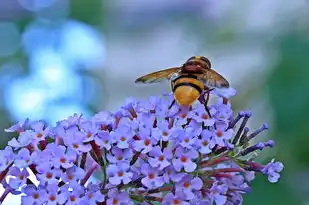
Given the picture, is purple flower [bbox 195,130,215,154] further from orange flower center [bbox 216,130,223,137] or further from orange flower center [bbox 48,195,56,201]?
orange flower center [bbox 48,195,56,201]

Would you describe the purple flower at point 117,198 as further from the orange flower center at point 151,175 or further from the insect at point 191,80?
the insect at point 191,80

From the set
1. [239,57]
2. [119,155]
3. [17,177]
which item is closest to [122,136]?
[119,155]

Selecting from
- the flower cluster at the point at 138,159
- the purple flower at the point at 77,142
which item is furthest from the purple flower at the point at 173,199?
the purple flower at the point at 77,142

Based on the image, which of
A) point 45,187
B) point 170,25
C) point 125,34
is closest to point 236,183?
point 45,187

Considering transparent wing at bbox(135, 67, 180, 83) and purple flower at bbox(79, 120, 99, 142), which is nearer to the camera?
purple flower at bbox(79, 120, 99, 142)

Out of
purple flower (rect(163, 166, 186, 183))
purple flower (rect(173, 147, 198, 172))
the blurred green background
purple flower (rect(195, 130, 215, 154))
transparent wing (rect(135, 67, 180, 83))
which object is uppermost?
the blurred green background

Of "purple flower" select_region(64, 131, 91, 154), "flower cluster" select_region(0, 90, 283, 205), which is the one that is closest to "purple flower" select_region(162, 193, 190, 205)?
"flower cluster" select_region(0, 90, 283, 205)

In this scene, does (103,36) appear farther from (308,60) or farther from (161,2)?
(161,2)
